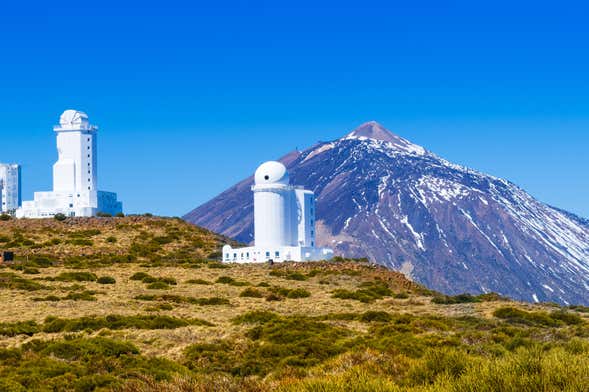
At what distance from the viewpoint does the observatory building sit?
71.8 metres

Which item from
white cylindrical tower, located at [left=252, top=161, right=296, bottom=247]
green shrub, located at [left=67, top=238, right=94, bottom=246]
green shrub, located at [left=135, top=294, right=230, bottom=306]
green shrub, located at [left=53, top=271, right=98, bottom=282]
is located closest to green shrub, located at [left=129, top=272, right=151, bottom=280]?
green shrub, located at [left=53, top=271, right=98, bottom=282]

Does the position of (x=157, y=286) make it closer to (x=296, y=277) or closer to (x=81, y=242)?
(x=296, y=277)

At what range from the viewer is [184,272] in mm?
55125

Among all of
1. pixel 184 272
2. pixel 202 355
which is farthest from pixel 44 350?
pixel 184 272

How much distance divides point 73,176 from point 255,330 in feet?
237

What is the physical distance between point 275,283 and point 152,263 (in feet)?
34.5

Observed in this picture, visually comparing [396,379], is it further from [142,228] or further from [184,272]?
[142,228]

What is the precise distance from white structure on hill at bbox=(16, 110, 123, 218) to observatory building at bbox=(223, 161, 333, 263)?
2613cm

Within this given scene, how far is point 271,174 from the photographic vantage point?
3036 inches

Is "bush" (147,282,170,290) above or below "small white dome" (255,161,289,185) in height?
below

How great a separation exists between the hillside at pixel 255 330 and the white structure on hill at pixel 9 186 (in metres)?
52.4

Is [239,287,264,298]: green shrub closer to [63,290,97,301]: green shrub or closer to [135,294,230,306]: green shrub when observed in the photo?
[135,294,230,306]: green shrub

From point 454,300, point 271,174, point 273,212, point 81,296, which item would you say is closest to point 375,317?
point 454,300

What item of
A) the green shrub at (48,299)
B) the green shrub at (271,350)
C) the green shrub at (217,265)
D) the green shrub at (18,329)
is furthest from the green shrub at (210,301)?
the green shrub at (217,265)
